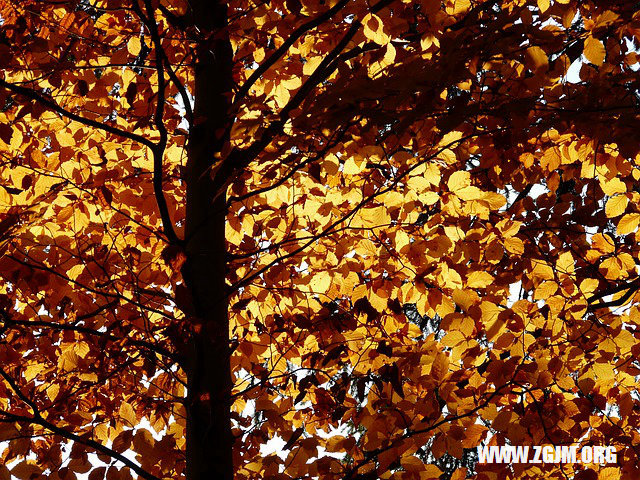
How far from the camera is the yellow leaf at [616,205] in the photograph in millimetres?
3375

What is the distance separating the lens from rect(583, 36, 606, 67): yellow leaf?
103 inches

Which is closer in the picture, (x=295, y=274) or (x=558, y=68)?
(x=558, y=68)

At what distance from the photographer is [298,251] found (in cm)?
307

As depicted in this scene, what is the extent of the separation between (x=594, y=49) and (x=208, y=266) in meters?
2.04

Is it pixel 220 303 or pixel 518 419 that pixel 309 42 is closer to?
pixel 220 303

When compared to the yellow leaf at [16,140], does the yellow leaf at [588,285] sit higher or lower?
lower

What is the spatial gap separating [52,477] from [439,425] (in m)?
1.93

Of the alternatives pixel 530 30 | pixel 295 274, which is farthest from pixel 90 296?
pixel 530 30

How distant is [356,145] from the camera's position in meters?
3.00

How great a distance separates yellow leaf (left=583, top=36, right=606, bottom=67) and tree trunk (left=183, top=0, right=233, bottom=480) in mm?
1614

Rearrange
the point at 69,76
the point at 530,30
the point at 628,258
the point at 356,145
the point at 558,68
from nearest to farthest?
the point at 530,30 < the point at 558,68 < the point at 356,145 < the point at 628,258 < the point at 69,76

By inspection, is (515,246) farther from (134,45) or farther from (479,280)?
(134,45)

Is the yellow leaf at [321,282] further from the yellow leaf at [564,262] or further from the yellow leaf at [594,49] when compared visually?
the yellow leaf at [594,49]

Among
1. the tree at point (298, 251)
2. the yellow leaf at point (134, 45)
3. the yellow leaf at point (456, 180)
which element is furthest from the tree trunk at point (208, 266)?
the yellow leaf at point (456, 180)
